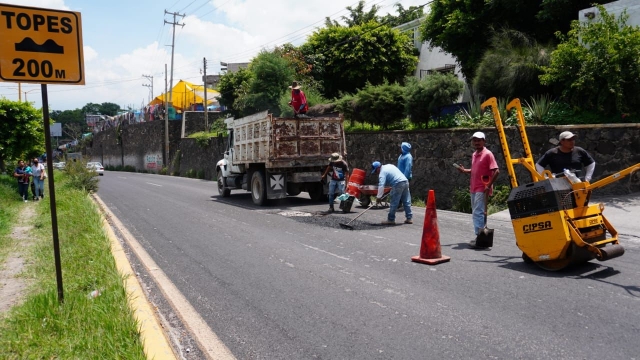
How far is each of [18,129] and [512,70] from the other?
17.9 metres

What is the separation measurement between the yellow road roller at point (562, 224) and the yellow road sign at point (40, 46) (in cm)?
529

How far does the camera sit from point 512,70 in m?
16.0

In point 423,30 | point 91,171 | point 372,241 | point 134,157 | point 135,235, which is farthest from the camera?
point 134,157

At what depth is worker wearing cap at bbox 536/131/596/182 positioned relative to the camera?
6763 millimetres

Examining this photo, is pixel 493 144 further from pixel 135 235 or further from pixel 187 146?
pixel 187 146

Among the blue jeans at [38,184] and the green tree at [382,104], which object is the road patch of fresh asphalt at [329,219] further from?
the blue jeans at [38,184]

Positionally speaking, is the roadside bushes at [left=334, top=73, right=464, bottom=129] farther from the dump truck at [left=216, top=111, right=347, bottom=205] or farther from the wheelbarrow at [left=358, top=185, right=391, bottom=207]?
the wheelbarrow at [left=358, top=185, right=391, bottom=207]

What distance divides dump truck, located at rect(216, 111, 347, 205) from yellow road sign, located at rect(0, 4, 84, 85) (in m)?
8.77

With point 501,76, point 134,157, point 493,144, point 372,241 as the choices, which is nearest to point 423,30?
point 501,76

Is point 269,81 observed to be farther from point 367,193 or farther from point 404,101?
point 367,193

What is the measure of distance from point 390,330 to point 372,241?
4172mm

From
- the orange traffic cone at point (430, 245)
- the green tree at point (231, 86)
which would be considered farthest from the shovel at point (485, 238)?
the green tree at point (231, 86)

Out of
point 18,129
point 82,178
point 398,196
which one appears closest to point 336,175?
point 398,196

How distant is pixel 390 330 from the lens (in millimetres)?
4660
